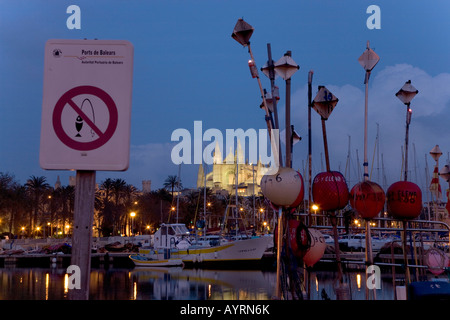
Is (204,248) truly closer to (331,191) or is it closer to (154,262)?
(154,262)

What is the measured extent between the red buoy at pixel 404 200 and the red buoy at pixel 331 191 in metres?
0.78

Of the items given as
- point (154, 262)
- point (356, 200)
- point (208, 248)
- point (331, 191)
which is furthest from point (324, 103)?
point (154, 262)

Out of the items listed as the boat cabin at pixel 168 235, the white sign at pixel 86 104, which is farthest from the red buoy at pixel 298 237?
the boat cabin at pixel 168 235

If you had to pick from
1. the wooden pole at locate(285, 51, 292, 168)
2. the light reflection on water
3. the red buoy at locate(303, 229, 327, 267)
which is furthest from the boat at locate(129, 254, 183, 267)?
the wooden pole at locate(285, 51, 292, 168)

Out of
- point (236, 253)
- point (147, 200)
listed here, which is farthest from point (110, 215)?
point (236, 253)

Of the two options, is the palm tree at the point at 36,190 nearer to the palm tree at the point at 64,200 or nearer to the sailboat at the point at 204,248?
the palm tree at the point at 64,200

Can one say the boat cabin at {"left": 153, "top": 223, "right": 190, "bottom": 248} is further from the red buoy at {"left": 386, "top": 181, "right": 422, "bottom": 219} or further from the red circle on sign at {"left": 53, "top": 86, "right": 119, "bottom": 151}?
the red circle on sign at {"left": 53, "top": 86, "right": 119, "bottom": 151}

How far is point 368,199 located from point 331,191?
1.99 feet

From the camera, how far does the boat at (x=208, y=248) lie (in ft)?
137

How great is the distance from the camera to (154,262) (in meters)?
44.1

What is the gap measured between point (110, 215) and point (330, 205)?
216ft

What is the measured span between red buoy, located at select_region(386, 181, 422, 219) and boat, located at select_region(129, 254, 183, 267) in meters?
37.6
